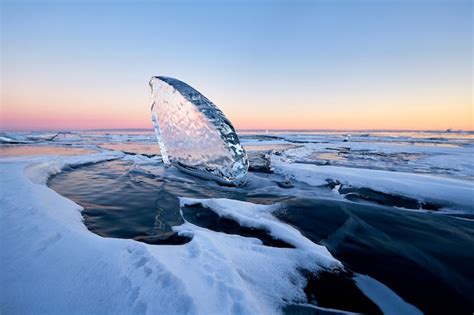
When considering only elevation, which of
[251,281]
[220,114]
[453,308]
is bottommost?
[453,308]

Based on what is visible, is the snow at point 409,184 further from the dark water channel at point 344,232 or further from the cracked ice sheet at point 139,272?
the cracked ice sheet at point 139,272

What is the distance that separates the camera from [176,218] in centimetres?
244

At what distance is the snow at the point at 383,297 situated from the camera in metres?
1.27

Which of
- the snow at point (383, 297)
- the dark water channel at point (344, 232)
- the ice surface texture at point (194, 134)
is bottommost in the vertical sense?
the snow at point (383, 297)

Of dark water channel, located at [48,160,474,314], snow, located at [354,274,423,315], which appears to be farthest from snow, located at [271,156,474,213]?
snow, located at [354,274,423,315]

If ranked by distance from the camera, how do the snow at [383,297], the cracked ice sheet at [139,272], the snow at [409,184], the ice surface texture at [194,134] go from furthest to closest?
the ice surface texture at [194,134] → the snow at [409,184] → the snow at [383,297] → the cracked ice sheet at [139,272]

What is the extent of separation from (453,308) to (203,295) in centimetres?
142

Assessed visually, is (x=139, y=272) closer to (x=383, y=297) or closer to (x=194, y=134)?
(x=383, y=297)

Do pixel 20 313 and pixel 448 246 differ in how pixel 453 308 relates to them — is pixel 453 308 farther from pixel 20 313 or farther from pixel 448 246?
pixel 20 313

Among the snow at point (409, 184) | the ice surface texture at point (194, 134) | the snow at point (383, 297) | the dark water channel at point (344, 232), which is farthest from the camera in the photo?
the ice surface texture at point (194, 134)

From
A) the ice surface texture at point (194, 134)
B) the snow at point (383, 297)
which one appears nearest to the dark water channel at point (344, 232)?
the snow at point (383, 297)

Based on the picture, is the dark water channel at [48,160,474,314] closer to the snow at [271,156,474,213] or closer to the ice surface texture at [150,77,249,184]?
Answer: the ice surface texture at [150,77,249,184]

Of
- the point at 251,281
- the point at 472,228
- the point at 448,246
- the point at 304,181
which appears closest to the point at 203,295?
the point at 251,281

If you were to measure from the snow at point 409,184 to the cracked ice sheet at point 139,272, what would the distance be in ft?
7.85
